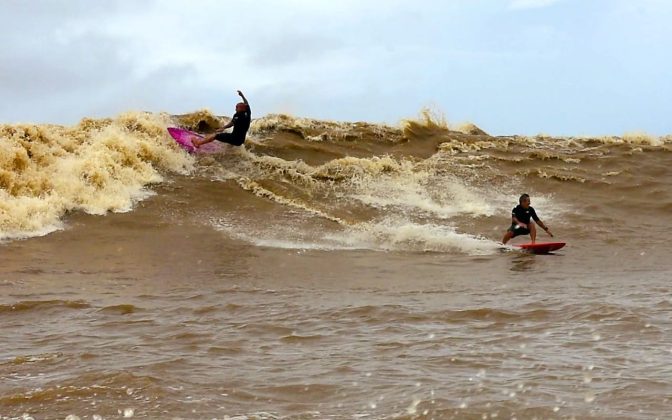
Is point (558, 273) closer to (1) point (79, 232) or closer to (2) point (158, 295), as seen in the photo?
(2) point (158, 295)

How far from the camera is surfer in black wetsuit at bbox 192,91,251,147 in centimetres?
1492

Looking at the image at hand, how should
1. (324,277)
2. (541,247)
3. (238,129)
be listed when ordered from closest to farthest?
(324,277) → (541,247) → (238,129)

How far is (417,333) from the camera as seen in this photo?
5672 mm

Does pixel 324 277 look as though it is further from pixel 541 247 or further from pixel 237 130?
pixel 237 130

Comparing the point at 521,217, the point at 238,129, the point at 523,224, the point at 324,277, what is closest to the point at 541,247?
the point at 523,224

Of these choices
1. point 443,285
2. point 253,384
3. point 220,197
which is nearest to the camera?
point 253,384

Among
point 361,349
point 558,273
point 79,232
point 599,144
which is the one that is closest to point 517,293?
point 558,273

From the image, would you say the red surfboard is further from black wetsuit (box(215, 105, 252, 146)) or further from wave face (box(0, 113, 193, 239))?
black wetsuit (box(215, 105, 252, 146))

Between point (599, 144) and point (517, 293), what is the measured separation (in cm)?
1524

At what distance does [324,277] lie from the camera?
867 cm

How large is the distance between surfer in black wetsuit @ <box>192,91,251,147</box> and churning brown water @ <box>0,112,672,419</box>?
1.20ft

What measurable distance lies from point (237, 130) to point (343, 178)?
2326 mm

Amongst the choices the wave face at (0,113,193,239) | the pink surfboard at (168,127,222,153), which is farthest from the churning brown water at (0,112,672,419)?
the pink surfboard at (168,127,222,153)

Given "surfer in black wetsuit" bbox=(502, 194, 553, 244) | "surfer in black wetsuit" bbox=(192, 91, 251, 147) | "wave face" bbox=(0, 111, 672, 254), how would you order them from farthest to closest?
"surfer in black wetsuit" bbox=(192, 91, 251, 147) < "wave face" bbox=(0, 111, 672, 254) < "surfer in black wetsuit" bbox=(502, 194, 553, 244)
